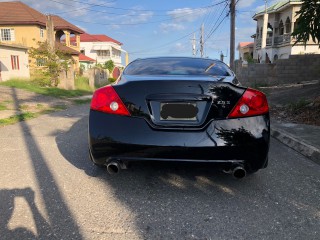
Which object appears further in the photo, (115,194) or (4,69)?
(4,69)

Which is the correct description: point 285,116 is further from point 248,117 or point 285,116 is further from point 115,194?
point 115,194

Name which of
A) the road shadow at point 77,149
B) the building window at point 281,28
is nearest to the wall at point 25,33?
the building window at point 281,28

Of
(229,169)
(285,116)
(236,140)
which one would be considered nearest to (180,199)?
(229,169)

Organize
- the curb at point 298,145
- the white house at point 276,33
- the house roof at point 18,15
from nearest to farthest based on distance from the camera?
the curb at point 298,145 < the white house at point 276,33 < the house roof at point 18,15

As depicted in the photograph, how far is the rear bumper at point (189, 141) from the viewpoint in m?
2.97

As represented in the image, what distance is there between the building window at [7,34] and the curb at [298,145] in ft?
112

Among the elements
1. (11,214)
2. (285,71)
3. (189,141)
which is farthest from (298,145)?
(285,71)

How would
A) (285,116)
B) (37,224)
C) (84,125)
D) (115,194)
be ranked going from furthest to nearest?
(285,116) < (84,125) < (115,194) < (37,224)

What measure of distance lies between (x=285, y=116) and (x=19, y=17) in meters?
32.7

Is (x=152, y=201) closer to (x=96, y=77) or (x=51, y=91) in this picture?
(x=51, y=91)

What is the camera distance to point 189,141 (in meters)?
2.96

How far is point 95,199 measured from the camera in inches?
123

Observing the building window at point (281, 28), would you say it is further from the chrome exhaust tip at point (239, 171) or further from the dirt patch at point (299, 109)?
the chrome exhaust tip at point (239, 171)

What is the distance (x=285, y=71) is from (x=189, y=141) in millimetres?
16634
